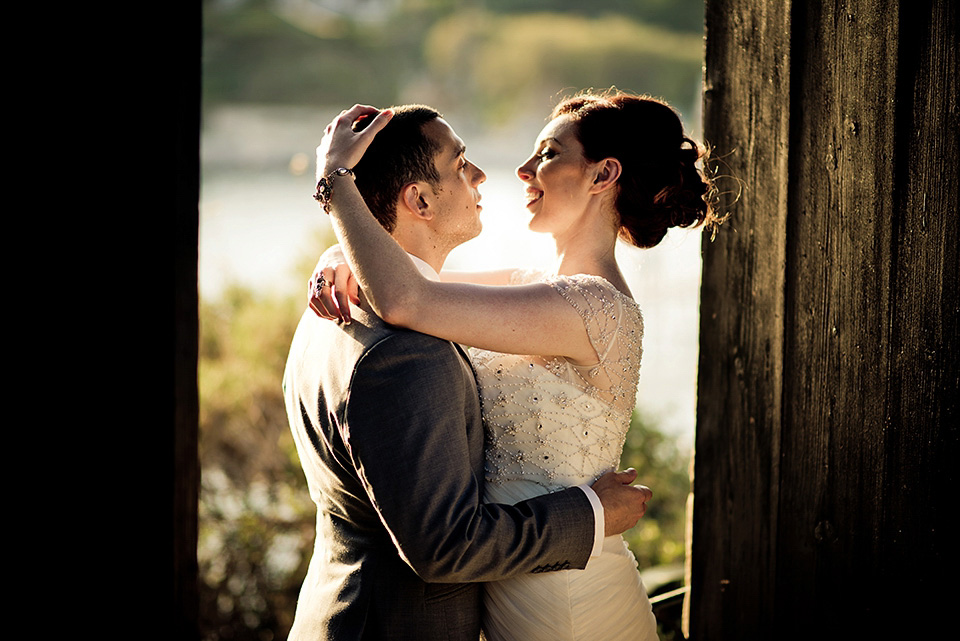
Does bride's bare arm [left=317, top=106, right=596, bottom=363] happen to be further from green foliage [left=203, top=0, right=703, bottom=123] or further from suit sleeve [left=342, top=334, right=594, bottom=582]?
green foliage [left=203, top=0, right=703, bottom=123]

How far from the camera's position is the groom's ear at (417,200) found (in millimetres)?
2129

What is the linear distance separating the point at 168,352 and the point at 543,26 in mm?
12141

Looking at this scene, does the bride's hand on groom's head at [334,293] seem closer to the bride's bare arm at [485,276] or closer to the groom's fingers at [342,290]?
the groom's fingers at [342,290]

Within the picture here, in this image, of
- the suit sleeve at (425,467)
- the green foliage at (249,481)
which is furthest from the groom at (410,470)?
the green foliage at (249,481)

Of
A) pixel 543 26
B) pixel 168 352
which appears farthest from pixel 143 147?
pixel 543 26

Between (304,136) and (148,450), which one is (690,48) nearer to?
(304,136)

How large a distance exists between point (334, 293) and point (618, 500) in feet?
2.76

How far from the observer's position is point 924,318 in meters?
1.80

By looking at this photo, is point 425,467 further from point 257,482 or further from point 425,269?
point 257,482

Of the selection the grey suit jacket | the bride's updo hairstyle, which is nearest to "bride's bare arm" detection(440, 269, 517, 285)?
the bride's updo hairstyle

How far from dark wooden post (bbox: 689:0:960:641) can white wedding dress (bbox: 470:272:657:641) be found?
0.43 m

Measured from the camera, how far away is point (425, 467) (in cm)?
175

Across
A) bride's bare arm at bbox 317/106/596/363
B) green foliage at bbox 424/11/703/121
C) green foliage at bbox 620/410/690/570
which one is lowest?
green foliage at bbox 620/410/690/570

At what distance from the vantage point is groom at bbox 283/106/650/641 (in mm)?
→ 1757
